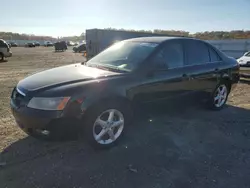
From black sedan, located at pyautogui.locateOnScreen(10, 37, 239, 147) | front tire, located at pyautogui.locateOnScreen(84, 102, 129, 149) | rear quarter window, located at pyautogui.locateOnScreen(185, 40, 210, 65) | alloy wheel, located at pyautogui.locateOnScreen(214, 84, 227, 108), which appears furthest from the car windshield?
alloy wheel, located at pyautogui.locateOnScreen(214, 84, 227, 108)

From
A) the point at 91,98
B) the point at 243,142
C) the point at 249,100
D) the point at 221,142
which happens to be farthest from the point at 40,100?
the point at 249,100

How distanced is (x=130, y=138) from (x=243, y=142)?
1.91 meters

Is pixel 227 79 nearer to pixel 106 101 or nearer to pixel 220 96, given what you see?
pixel 220 96

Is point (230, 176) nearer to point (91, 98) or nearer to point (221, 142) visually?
point (221, 142)

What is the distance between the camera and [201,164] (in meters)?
3.07

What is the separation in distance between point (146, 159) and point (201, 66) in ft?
7.79

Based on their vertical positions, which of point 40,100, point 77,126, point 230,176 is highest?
point 40,100

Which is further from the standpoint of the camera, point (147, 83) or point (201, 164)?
point (147, 83)

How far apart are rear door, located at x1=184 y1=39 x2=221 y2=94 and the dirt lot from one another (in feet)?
2.31

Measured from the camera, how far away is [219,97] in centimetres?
533

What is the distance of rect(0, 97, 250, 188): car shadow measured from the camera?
269 centimetres

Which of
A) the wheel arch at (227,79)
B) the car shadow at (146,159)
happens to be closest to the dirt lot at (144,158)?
the car shadow at (146,159)

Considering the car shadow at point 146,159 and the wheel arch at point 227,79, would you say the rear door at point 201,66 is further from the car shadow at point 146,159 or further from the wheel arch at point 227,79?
the car shadow at point 146,159

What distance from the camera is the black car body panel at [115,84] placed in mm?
2938
